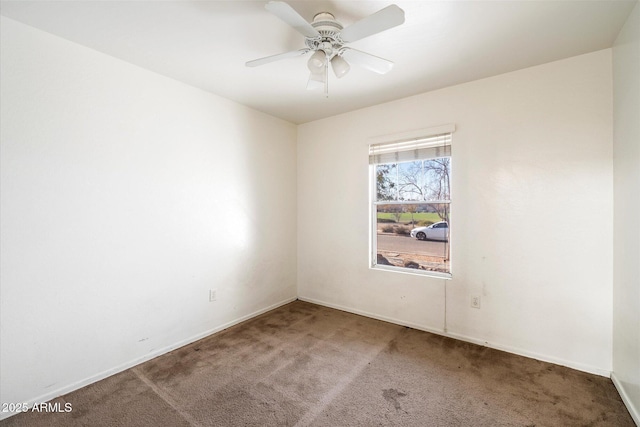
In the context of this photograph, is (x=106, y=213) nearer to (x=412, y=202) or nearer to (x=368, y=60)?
(x=368, y=60)

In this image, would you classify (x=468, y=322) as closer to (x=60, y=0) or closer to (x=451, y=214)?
(x=451, y=214)

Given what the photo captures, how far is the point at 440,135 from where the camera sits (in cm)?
283

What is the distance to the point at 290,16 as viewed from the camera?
4.65ft

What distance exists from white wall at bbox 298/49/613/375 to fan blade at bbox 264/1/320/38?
1.76 metres

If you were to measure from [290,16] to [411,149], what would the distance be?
200 cm

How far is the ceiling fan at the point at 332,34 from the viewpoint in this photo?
4.54 feet

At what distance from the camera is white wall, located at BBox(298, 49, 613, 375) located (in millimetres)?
2137

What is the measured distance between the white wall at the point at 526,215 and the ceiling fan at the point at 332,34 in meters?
1.29

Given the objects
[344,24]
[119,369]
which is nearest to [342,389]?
[119,369]

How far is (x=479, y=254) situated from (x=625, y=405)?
1.28 meters

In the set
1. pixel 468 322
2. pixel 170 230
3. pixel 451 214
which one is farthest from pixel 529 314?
pixel 170 230

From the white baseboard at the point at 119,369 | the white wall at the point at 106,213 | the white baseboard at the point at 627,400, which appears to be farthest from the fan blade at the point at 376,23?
the white baseboard at the point at 119,369

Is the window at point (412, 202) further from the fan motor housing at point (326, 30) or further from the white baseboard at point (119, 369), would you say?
the white baseboard at point (119, 369)

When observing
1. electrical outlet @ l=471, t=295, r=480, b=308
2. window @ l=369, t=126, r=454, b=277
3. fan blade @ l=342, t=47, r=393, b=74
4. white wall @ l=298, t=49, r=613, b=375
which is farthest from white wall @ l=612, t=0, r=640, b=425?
fan blade @ l=342, t=47, r=393, b=74
